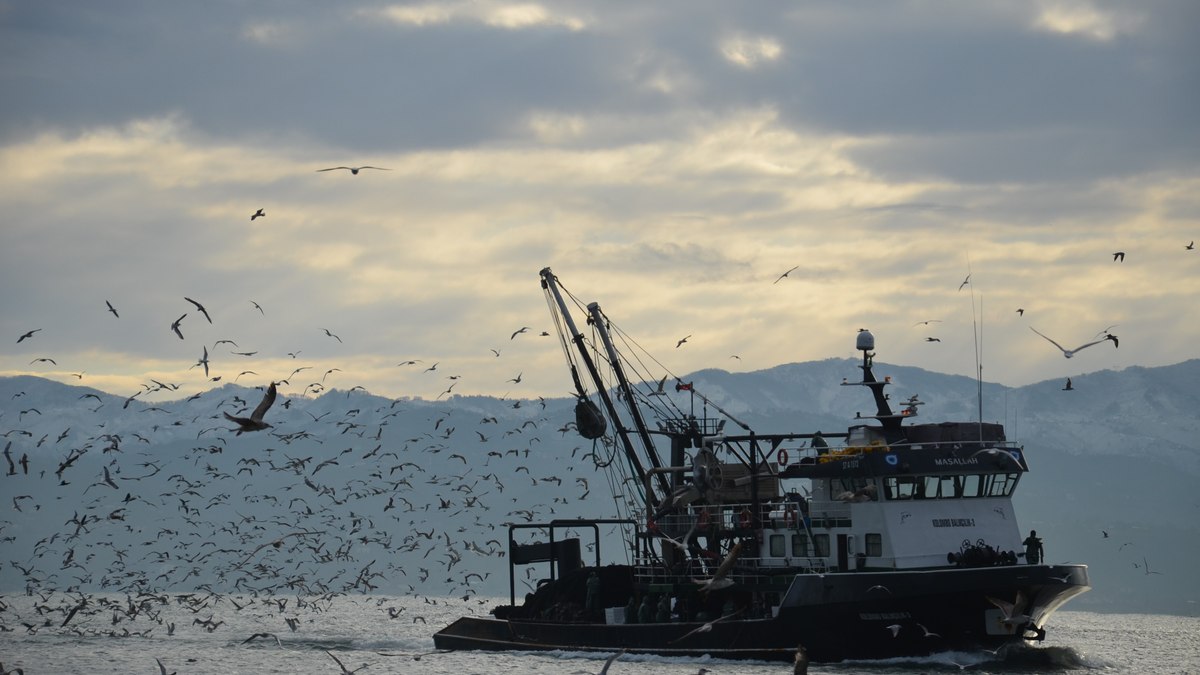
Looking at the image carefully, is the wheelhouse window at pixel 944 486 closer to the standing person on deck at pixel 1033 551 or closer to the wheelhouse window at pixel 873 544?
the wheelhouse window at pixel 873 544

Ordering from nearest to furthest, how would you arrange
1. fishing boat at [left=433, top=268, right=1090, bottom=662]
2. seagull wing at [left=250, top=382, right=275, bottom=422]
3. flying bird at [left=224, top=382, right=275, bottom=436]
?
flying bird at [left=224, top=382, right=275, bottom=436]
seagull wing at [left=250, top=382, right=275, bottom=422]
fishing boat at [left=433, top=268, right=1090, bottom=662]

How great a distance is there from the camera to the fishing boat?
5041 centimetres

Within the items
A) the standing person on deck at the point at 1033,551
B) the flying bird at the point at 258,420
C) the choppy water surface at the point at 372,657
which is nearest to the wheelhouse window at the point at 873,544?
the choppy water surface at the point at 372,657

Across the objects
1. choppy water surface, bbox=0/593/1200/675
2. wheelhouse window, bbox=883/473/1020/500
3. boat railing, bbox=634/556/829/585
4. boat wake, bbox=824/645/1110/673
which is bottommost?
choppy water surface, bbox=0/593/1200/675

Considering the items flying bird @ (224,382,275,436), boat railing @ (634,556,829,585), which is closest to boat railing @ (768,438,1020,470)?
boat railing @ (634,556,829,585)

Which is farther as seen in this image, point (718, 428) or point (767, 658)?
point (718, 428)

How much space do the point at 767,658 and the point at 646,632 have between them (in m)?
6.19

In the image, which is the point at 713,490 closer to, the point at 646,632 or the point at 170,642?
the point at 646,632

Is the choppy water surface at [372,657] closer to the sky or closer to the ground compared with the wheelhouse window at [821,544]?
closer to the ground

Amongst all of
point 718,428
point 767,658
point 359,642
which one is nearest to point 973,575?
point 767,658

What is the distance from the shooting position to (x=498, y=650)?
6594 centimetres

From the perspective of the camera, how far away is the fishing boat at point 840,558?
50406mm

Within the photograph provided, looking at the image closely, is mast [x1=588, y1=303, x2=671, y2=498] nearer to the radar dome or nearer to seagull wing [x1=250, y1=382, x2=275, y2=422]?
the radar dome

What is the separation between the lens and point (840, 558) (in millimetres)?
52281
